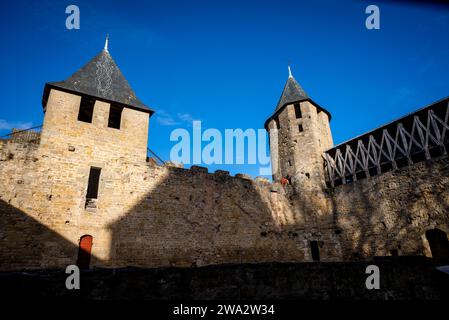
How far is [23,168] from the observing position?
8.90m

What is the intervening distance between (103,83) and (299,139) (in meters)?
10.5

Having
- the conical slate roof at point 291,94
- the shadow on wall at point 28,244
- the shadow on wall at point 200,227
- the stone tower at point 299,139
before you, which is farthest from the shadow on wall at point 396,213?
the shadow on wall at point 28,244

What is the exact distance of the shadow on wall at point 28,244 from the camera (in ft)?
26.0

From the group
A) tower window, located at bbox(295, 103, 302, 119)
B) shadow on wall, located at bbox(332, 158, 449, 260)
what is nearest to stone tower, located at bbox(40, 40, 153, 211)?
tower window, located at bbox(295, 103, 302, 119)

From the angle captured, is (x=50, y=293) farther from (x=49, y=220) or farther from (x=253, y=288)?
(x=49, y=220)

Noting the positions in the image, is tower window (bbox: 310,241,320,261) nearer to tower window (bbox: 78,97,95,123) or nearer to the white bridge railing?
the white bridge railing

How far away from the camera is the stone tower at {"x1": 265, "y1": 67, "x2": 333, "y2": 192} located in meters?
14.4

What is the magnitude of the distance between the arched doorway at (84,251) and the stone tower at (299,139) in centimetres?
991

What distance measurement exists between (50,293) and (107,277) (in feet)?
1.48

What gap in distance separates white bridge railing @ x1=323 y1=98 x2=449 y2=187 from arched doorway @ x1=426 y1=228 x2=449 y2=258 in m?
2.83

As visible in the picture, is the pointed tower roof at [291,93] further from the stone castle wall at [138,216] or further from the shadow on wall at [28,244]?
the shadow on wall at [28,244]

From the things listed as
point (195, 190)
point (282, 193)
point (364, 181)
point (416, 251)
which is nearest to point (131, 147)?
point (195, 190)

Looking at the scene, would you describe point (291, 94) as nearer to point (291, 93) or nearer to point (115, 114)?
point (291, 93)

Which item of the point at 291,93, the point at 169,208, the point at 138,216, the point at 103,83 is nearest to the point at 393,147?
the point at 291,93
